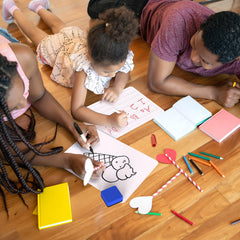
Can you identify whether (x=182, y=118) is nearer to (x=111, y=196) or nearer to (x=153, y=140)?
(x=153, y=140)

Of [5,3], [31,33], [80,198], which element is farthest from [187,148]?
[5,3]

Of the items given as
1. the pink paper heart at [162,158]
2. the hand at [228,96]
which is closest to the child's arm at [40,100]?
the pink paper heart at [162,158]

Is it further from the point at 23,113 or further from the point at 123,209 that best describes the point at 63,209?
the point at 23,113

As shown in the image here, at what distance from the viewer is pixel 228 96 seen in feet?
3.44

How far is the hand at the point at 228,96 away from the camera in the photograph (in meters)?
1.05

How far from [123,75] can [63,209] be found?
23.9 inches

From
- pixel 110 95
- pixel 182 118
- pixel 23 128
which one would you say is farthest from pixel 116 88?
pixel 23 128

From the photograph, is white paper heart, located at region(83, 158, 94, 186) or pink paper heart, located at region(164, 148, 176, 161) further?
pink paper heart, located at region(164, 148, 176, 161)

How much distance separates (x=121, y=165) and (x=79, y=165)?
14 centimetres

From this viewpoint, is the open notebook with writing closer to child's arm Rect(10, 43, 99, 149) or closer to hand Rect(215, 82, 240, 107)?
hand Rect(215, 82, 240, 107)

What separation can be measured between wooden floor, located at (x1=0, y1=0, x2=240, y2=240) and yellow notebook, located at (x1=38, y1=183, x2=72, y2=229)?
22 millimetres

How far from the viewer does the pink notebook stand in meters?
0.94

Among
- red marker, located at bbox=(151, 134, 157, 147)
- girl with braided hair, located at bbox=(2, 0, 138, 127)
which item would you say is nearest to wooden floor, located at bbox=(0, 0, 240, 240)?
red marker, located at bbox=(151, 134, 157, 147)

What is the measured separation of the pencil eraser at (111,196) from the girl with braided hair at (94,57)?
25 cm
